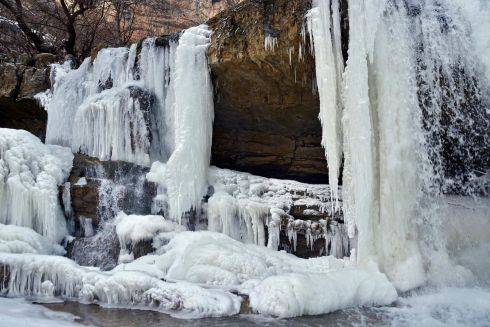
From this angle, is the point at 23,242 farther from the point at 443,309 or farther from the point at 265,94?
the point at 443,309

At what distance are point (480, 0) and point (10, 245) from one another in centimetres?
714

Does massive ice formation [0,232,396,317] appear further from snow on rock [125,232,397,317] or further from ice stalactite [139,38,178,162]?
ice stalactite [139,38,178,162]

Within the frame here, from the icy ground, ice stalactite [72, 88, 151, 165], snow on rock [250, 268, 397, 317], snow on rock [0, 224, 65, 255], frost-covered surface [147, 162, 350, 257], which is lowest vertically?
the icy ground

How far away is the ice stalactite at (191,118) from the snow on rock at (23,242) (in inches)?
73.0

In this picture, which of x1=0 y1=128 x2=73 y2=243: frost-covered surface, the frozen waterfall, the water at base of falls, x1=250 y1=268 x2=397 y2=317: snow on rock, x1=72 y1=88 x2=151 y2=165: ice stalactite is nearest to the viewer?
x1=250 y1=268 x2=397 y2=317: snow on rock

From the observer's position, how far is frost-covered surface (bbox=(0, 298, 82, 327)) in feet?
14.0

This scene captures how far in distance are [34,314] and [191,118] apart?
4.05 metres

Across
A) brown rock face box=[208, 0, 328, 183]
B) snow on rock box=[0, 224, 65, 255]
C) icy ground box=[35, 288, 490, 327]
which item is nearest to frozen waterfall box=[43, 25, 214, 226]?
brown rock face box=[208, 0, 328, 183]

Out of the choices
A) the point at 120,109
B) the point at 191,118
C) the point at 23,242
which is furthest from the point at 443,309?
the point at 120,109

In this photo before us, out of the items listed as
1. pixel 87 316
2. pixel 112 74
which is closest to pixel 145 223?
pixel 87 316

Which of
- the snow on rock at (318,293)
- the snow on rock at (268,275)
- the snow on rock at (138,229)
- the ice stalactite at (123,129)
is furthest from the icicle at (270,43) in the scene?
the snow on rock at (318,293)

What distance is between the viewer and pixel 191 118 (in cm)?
784

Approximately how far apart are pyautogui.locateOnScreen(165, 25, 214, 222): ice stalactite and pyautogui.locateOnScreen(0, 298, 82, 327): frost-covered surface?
2.89 metres

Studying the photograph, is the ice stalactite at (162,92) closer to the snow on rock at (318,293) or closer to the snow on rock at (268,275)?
the snow on rock at (268,275)
